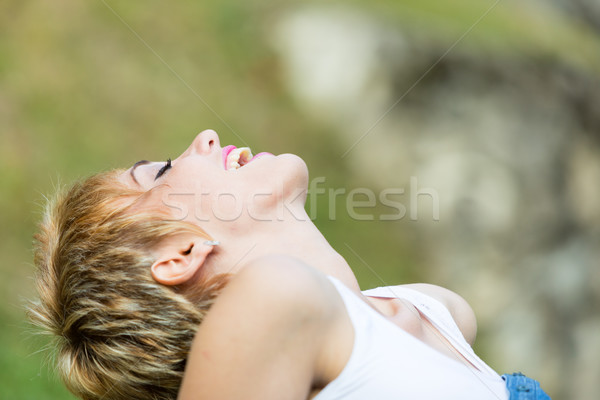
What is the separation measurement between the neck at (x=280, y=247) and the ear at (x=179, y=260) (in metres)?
0.05

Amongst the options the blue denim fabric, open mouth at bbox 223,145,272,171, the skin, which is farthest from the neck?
the blue denim fabric

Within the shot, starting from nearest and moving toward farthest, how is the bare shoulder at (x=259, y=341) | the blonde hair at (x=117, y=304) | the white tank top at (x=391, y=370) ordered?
the bare shoulder at (x=259, y=341) → the white tank top at (x=391, y=370) → the blonde hair at (x=117, y=304)

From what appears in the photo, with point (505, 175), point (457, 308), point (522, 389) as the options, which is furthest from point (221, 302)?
point (505, 175)

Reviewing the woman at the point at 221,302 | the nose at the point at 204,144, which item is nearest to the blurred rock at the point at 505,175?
the woman at the point at 221,302

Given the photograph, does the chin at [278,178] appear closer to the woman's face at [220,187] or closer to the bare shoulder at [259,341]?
the woman's face at [220,187]

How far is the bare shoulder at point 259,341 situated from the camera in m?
1.11

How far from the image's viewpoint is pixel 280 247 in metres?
1.53

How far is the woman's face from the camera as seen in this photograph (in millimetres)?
1523

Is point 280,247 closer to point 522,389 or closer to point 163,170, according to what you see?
point 163,170

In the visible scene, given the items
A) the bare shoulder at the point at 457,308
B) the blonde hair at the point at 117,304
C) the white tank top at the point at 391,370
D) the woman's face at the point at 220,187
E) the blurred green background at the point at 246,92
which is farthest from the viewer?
the blurred green background at the point at 246,92

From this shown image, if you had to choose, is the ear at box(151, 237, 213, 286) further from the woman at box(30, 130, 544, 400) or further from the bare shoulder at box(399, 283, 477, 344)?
the bare shoulder at box(399, 283, 477, 344)

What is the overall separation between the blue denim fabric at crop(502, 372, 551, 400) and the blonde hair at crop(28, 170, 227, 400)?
769 mm

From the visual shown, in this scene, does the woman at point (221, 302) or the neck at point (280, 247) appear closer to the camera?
the woman at point (221, 302)

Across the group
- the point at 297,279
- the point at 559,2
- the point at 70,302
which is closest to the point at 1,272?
the point at 70,302
